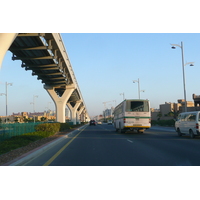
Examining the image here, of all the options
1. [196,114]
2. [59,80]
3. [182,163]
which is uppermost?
[59,80]

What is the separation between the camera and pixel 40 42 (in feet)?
73.6

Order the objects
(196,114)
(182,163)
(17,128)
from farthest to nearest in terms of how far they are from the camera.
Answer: (17,128) < (196,114) < (182,163)

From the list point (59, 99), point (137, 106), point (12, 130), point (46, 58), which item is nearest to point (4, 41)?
point (12, 130)

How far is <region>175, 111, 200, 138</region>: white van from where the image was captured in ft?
64.8

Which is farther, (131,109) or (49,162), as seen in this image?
(131,109)

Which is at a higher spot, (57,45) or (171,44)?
(171,44)

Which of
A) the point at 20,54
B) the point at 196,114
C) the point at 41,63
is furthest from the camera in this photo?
the point at 41,63

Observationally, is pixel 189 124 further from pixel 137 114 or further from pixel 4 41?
pixel 4 41

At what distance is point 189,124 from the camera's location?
20.9 m

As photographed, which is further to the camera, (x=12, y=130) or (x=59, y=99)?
(x=59, y=99)

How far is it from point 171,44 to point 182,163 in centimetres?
2641

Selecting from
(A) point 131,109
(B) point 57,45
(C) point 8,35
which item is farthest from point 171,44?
(C) point 8,35

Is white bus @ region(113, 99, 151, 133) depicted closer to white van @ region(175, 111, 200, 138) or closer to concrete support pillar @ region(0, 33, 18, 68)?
white van @ region(175, 111, 200, 138)
